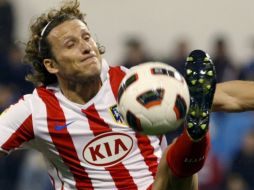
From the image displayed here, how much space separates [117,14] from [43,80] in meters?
7.95

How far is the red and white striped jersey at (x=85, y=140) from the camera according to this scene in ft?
21.7

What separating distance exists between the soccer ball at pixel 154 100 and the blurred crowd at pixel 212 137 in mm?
4306

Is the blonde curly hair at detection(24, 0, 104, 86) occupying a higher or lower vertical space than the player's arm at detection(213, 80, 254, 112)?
higher

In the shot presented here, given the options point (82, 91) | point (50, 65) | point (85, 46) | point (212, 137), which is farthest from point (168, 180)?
point (212, 137)

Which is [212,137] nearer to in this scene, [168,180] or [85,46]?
[85,46]

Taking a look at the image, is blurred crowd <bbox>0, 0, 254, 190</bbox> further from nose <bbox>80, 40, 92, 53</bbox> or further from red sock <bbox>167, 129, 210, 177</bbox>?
red sock <bbox>167, 129, 210, 177</bbox>

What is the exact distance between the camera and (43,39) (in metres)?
6.93

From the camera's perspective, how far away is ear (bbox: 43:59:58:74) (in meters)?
6.88

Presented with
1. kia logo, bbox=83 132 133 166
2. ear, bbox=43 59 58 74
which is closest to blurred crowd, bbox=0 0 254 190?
ear, bbox=43 59 58 74

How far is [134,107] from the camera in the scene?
19.2 feet

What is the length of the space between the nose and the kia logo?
57 cm

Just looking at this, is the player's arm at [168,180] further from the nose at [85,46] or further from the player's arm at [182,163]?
the nose at [85,46]

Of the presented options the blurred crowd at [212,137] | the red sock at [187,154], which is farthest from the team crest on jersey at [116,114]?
the blurred crowd at [212,137]

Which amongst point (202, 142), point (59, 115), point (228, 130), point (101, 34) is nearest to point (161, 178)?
point (202, 142)
